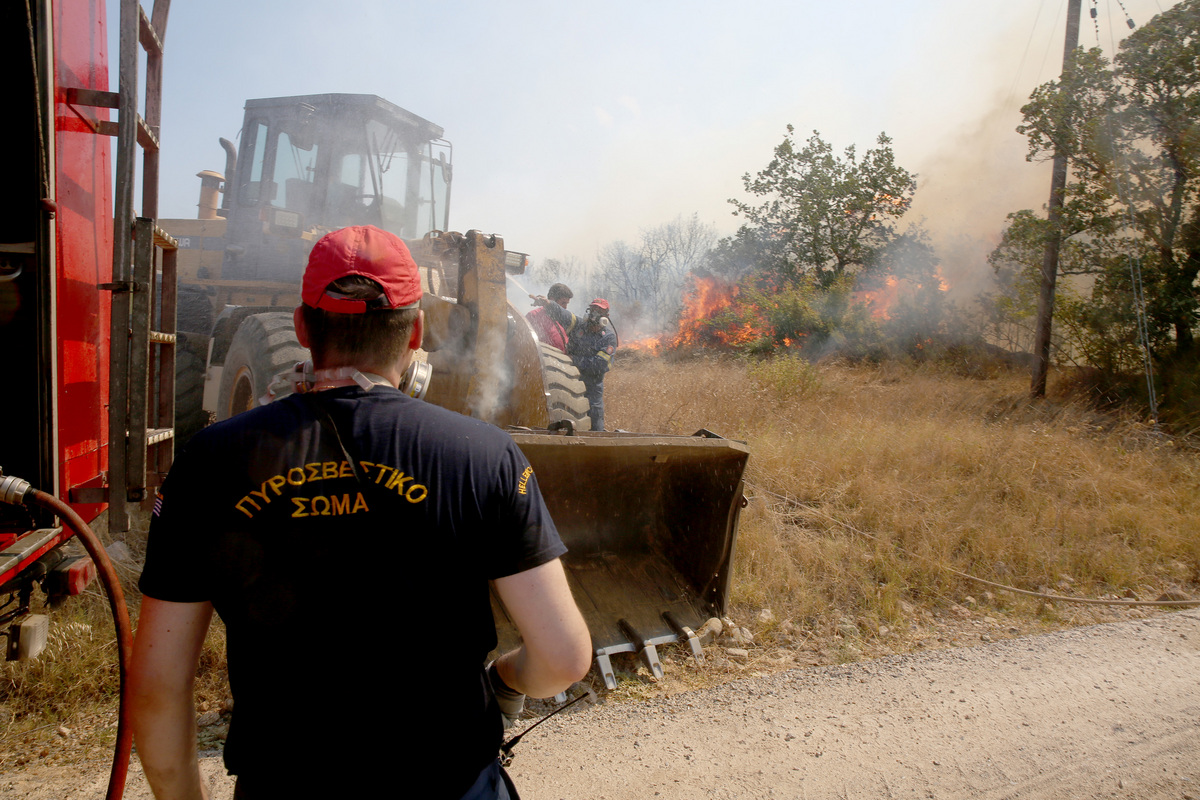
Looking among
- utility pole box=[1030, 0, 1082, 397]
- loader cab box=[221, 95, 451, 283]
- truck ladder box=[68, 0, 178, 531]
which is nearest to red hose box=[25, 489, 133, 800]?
truck ladder box=[68, 0, 178, 531]

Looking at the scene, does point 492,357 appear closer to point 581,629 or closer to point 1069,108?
point 581,629

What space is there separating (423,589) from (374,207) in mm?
7432

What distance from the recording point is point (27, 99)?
230 centimetres

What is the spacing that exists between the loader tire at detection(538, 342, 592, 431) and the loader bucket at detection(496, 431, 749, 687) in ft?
2.69

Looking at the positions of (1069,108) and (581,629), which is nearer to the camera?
(581,629)

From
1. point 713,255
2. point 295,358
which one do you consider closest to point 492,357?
point 295,358

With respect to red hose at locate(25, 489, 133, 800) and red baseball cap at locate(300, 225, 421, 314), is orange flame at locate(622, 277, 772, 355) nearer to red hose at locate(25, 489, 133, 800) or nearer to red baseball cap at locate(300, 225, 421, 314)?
red hose at locate(25, 489, 133, 800)

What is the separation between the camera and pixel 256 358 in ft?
13.1

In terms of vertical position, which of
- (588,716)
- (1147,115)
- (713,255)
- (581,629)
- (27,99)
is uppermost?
(1147,115)

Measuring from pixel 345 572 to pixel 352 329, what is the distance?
47 cm

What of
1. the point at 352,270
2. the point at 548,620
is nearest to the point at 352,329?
the point at 352,270

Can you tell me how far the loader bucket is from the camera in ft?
12.4

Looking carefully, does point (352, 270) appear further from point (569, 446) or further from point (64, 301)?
point (569, 446)

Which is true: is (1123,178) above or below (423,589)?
above
